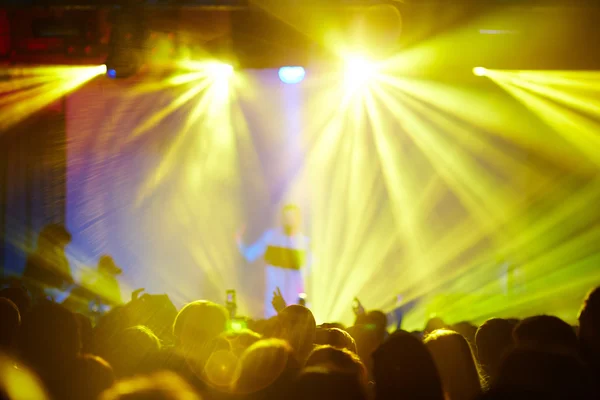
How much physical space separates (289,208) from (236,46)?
266 centimetres

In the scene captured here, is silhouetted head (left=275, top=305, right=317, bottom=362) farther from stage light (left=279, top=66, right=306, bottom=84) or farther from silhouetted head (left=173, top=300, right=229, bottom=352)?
stage light (left=279, top=66, right=306, bottom=84)

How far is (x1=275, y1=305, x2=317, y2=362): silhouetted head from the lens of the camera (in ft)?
6.65

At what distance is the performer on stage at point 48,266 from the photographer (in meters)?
4.70

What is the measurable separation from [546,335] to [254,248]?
7.02m

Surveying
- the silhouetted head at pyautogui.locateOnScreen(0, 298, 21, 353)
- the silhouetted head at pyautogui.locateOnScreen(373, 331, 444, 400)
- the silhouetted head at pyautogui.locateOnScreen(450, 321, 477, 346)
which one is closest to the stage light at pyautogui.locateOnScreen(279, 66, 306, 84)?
the silhouetted head at pyautogui.locateOnScreen(450, 321, 477, 346)

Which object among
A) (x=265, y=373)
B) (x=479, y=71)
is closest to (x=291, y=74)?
(x=479, y=71)

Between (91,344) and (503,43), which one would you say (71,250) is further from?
(503,43)

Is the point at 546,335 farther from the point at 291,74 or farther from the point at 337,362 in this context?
the point at 291,74

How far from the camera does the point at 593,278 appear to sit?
23.6 feet

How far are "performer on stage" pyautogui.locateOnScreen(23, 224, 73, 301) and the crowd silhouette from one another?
8.91 feet

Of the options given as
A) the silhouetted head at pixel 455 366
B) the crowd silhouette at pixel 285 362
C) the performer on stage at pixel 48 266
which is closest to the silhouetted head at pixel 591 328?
the crowd silhouette at pixel 285 362

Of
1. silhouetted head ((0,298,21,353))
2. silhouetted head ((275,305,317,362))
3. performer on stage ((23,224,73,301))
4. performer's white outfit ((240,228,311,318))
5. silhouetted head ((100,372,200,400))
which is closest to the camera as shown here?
silhouetted head ((100,372,200,400))

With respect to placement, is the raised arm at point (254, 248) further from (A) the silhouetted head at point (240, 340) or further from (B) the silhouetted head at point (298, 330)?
(A) the silhouetted head at point (240, 340)

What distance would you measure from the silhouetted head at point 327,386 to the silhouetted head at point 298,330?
1.74 feet
